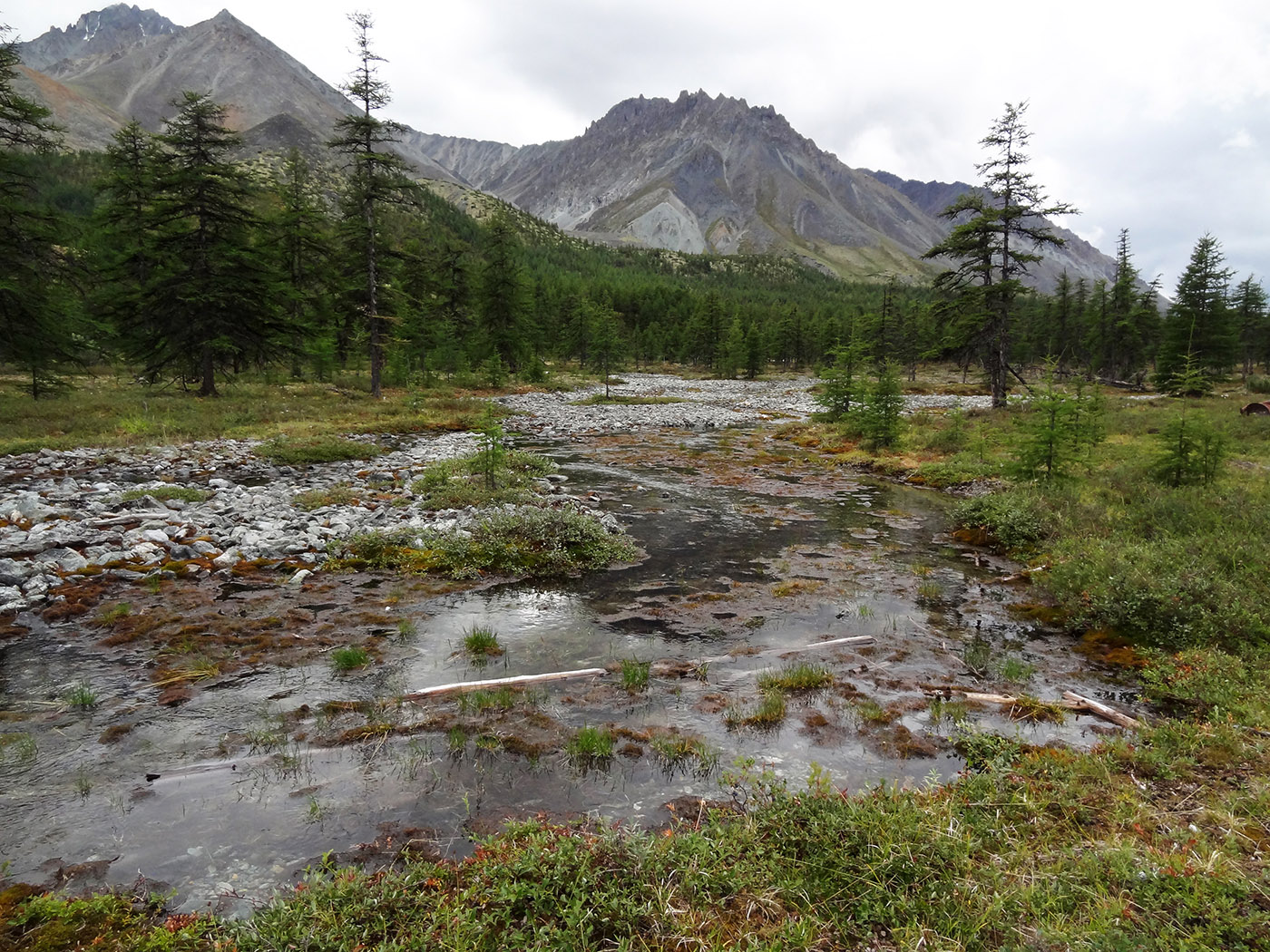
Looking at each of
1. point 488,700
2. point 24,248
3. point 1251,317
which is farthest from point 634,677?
point 1251,317

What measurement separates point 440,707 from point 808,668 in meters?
4.83

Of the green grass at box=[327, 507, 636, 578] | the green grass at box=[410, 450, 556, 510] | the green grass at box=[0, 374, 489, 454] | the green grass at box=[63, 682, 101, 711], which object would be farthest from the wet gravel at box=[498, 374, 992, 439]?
the green grass at box=[63, 682, 101, 711]

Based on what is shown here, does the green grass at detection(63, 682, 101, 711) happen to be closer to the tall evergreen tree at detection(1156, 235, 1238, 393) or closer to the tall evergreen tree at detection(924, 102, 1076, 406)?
the tall evergreen tree at detection(924, 102, 1076, 406)

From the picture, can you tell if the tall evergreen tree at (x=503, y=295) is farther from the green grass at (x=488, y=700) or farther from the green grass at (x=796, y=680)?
the green grass at (x=796, y=680)

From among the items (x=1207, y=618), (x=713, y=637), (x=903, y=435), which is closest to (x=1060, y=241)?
(x=903, y=435)

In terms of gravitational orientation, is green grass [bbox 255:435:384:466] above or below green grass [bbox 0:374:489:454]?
below

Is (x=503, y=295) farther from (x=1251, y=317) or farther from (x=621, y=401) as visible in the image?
(x=1251, y=317)

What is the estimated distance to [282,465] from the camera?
1862 centimetres

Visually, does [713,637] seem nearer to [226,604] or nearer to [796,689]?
[796,689]

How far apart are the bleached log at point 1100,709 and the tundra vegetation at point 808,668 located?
0.49 meters

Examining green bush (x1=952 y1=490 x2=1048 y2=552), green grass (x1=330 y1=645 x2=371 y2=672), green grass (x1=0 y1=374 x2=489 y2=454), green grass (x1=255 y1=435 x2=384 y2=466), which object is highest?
green grass (x1=0 y1=374 x2=489 y2=454)

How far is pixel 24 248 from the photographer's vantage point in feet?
73.5

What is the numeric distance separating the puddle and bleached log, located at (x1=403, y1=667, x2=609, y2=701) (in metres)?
0.18

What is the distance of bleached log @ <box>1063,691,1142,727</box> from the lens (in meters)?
6.60
